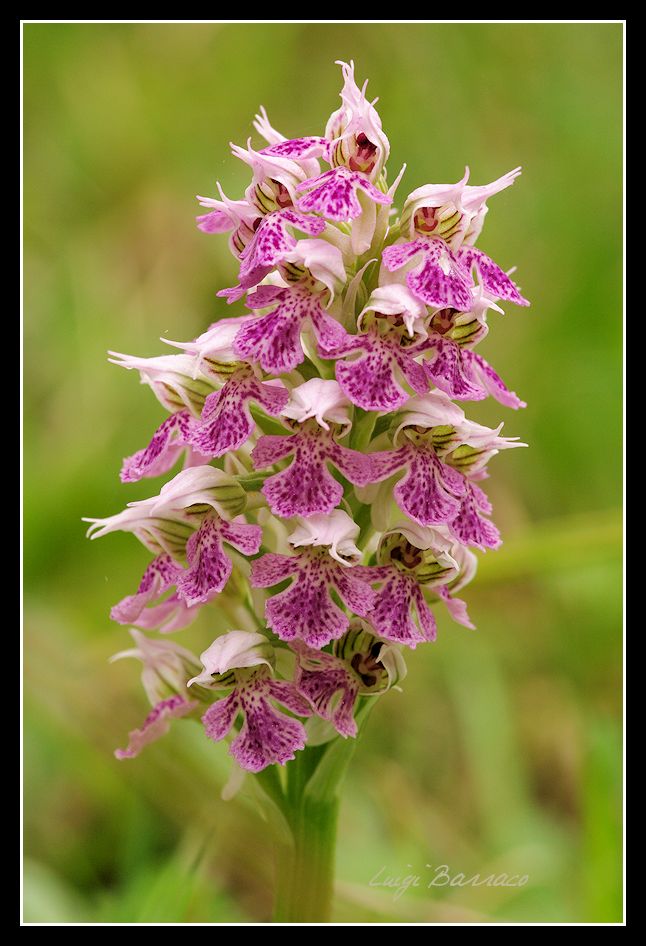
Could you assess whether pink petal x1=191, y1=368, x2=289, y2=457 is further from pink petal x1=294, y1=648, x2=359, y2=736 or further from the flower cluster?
pink petal x1=294, y1=648, x2=359, y2=736

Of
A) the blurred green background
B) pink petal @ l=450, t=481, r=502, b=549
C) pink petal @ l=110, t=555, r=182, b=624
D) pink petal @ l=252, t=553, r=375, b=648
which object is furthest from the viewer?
the blurred green background

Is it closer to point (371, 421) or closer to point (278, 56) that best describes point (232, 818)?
point (371, 421)

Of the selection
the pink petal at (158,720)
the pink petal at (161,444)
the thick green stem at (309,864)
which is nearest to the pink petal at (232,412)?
the pink petal at (161,444)

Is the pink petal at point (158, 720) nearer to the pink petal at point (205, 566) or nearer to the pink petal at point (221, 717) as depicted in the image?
the pink petal at point (221, 717)

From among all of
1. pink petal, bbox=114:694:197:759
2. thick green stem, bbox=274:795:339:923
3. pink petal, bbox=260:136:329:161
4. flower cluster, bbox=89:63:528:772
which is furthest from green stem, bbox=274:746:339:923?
pink petal, bbox=260:136:329:161

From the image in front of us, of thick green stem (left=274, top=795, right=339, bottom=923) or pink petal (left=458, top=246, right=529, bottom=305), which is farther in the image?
thick green stem (left=274, top=795, right=339, bottom=923)
